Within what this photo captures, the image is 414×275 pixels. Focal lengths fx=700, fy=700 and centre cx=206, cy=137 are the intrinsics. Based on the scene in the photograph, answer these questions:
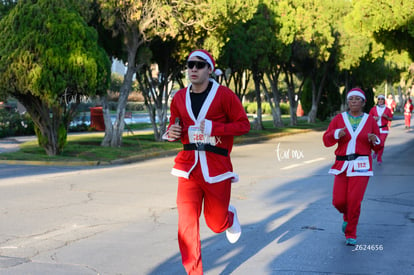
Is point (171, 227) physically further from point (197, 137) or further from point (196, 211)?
point (197, 137)

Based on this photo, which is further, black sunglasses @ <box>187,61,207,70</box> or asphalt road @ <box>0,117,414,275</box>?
asphalt road @ <box>0,117,414,275</box>

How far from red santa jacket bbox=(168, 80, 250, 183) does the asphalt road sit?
1.11 metres

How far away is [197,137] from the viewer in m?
5.82

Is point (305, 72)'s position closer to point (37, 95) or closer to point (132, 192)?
point (37, 95)

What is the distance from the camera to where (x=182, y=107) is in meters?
5.92

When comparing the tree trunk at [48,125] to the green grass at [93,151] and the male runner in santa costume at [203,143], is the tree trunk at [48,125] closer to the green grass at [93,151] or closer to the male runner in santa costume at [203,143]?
the green grass at [93,151]

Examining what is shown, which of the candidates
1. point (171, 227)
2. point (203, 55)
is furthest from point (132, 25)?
point (203, 55)

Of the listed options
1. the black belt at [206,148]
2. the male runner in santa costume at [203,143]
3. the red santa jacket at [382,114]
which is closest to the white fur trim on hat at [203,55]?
the male runner in santa costume at [203,143]

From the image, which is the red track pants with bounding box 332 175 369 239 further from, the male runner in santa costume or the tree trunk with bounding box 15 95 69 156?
the tree trunk with bounding box 15 95 69 156

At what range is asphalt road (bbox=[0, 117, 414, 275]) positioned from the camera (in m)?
6.72

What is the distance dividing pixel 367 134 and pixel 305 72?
37.8 meters

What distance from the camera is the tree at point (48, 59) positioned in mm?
18312

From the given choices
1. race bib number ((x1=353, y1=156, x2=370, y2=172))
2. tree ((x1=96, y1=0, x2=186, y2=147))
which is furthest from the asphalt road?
tree ((x1=96, y1=0, x2=186, y2=147))

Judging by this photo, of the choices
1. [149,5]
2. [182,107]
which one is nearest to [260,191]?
[182,107]
